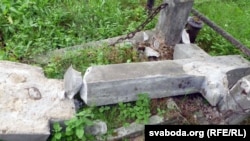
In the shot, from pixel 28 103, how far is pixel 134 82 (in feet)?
3.21

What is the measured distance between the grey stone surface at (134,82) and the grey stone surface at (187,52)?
0.35 m

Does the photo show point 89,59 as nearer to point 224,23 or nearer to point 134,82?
point 134,82

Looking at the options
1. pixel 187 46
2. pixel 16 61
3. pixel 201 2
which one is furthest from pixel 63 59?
pixel 201 2

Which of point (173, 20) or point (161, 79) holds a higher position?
point (173, 20)

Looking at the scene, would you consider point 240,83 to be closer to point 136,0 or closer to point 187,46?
point 187,46

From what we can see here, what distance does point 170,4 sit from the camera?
384 cm

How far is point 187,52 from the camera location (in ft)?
12.7

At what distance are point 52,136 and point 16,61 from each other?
3.77 ft

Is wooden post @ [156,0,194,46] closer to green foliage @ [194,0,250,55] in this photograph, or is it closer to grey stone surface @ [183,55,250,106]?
grey stone surface @ [183,55,250,106]

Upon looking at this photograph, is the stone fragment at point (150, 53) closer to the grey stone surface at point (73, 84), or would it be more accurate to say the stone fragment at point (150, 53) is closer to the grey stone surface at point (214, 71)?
the grey stone surface at point (214, 71)

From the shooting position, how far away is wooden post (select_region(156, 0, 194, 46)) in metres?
3.82

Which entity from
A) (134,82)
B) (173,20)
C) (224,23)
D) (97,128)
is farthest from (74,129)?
(224,23)

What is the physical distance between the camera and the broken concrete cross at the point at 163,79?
316 centimetres

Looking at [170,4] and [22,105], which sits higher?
[170,4]
